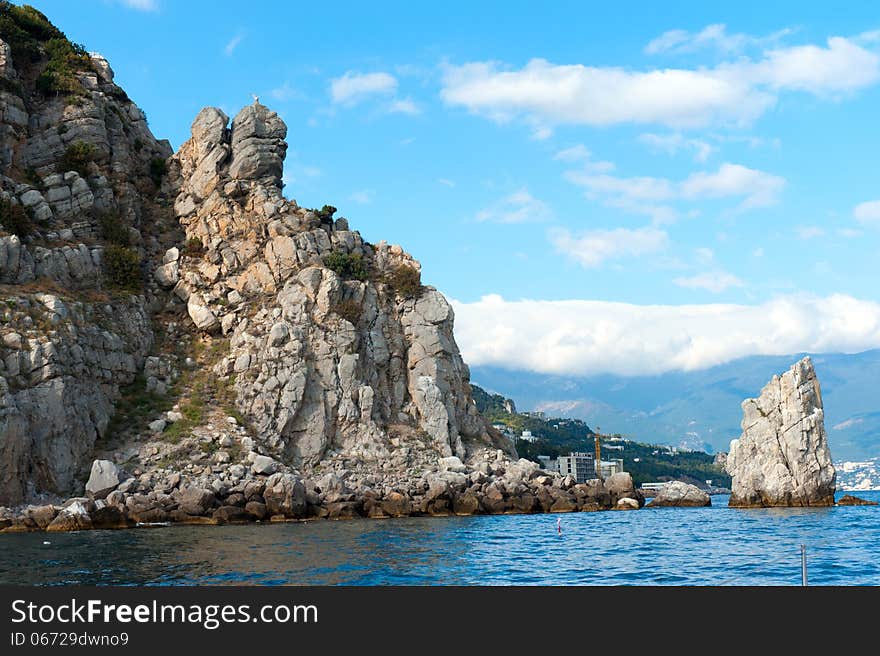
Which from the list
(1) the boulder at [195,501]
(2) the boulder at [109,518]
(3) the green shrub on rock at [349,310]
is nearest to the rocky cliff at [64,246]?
(2) the boulder at [109,518]

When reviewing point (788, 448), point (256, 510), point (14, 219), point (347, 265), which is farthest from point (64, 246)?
point (788, 448)

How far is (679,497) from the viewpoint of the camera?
88188mm

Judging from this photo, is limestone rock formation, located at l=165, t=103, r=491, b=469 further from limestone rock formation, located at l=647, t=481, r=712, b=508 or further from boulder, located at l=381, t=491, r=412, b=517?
limestone rock formation, located at l=647, t=481, r=712, b=508

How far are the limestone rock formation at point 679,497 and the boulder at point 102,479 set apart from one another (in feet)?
164

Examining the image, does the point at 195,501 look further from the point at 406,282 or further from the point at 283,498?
the point at 406,282

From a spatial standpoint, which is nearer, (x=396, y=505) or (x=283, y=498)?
(x=283, y=498)

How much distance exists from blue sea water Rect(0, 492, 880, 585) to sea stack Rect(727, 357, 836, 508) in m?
17.6

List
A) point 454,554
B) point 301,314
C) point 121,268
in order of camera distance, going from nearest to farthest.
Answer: point 454,554 → point 121,268 → point 301,314

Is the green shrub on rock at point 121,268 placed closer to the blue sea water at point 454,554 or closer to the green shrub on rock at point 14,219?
the green shrub on rock at point 14,219

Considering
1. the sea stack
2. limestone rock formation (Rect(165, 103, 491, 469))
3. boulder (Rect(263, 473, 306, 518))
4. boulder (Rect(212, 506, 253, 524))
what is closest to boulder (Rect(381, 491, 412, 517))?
boulder (Rect(263, 473, 306, 518))

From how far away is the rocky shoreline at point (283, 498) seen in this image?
54094mm

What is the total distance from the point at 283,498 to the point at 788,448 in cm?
4207
